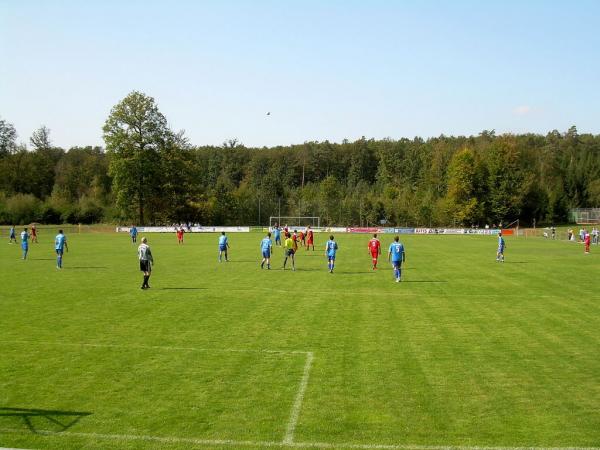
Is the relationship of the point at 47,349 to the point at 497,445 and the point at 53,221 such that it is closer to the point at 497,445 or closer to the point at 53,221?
the point at 497,445

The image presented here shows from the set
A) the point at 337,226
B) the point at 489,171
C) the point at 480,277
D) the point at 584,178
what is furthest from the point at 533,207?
the point at 480,277

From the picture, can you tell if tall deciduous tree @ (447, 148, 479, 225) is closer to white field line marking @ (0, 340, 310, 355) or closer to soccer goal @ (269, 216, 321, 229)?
soccer goal @ (269, 216, 321, 229)

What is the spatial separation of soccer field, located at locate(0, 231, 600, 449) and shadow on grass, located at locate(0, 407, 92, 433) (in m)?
0.03

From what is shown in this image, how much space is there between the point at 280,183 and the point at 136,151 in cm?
5459

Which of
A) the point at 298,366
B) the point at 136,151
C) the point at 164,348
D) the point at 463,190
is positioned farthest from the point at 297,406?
the point at 463,190

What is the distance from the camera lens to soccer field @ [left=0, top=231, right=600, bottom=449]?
23.9 feet

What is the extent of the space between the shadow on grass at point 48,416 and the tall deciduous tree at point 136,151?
73.4 meters

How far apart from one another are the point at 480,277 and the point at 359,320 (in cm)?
1172

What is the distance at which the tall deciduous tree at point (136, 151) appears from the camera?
7850 centimetres

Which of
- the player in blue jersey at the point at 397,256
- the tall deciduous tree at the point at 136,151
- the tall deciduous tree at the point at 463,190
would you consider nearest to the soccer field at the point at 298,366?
the player in blue jersey at the point at 397,256

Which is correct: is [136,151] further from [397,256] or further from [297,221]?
[397,256]

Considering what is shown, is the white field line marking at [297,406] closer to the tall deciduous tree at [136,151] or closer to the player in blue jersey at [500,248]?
the player in blue jersey at [500,248]

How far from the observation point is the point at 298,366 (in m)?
10.2

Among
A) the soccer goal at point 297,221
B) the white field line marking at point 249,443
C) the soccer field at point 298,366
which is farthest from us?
the soccer goal at point 297,221
